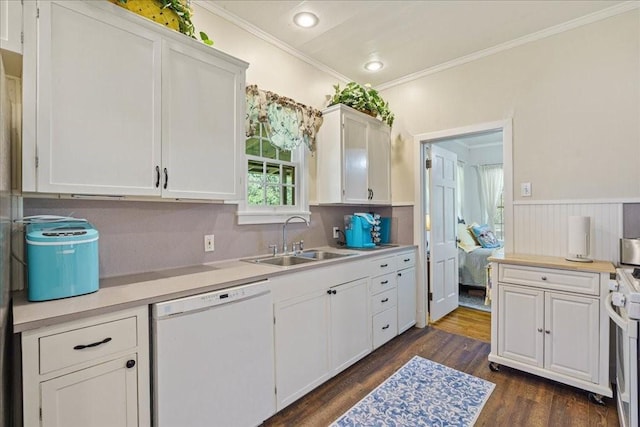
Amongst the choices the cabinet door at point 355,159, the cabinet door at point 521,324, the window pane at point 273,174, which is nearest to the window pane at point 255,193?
the window pane at point 273,174

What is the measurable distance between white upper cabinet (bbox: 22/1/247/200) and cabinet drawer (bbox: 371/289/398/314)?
156cm

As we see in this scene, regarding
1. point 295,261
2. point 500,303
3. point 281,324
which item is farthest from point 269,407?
point 500,303

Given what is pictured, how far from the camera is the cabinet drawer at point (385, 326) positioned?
272cm

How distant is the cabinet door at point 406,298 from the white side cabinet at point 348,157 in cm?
81

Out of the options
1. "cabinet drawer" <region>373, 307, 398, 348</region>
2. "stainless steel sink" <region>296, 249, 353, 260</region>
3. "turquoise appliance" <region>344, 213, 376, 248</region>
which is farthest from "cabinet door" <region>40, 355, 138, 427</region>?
"turquoise appliance" <region>344, 213, 376, 248</region>

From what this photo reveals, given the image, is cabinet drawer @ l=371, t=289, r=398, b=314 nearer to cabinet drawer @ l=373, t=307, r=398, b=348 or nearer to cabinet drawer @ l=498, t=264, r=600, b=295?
cabinet drawer @ l=373, t=307, r=398, b=348

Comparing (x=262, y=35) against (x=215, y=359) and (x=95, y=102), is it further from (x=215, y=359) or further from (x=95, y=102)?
(x=215, y=359)

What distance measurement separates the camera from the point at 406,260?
10.4ft

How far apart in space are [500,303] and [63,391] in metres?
2.68

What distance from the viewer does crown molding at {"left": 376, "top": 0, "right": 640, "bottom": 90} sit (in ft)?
7.45

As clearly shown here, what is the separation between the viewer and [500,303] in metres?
2.42

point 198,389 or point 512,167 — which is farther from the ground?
point 512,167

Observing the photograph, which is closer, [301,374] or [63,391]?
[63,391]

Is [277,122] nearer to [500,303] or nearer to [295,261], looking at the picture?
[295,261]
